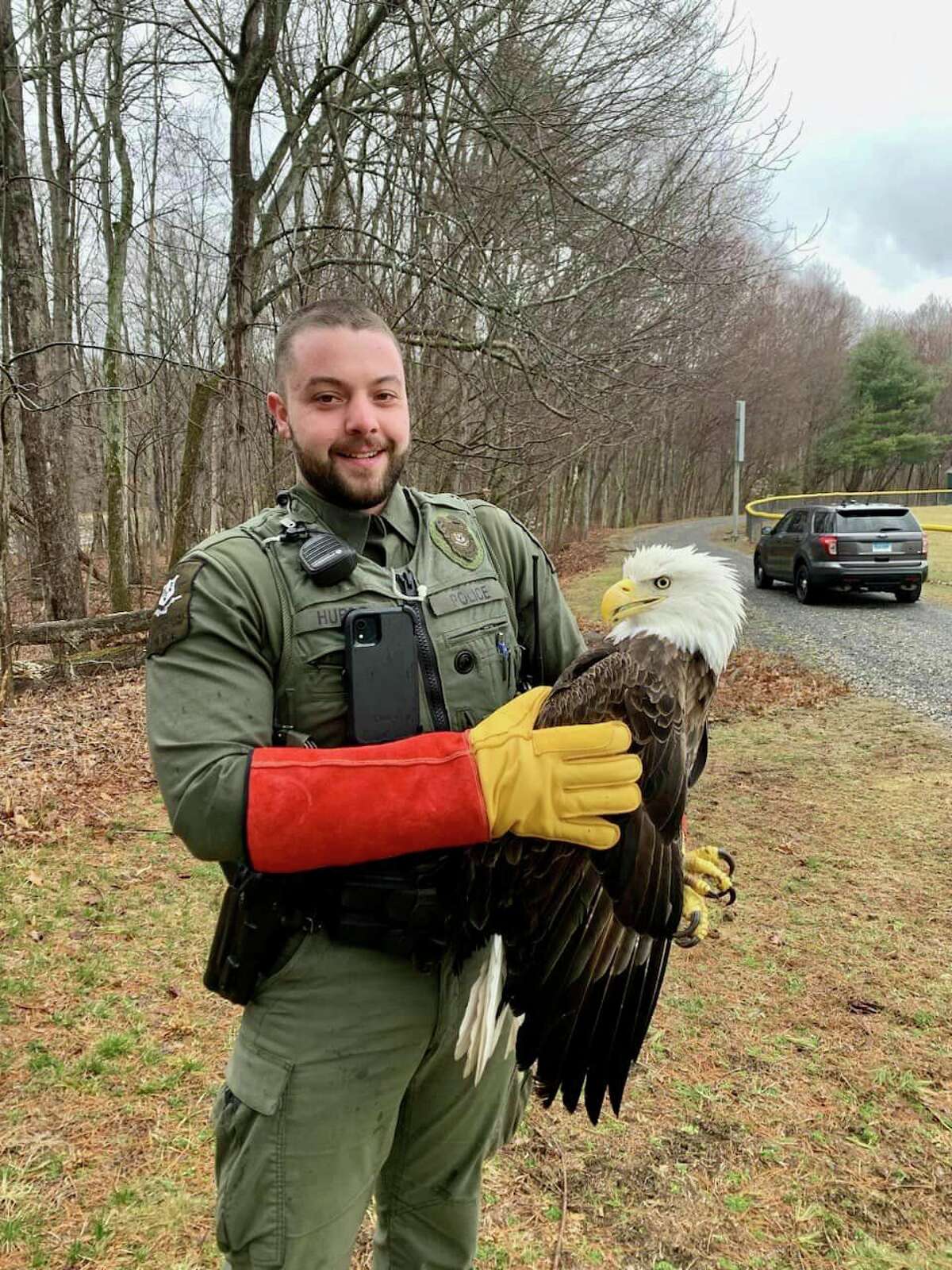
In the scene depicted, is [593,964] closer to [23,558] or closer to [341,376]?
[341,376]

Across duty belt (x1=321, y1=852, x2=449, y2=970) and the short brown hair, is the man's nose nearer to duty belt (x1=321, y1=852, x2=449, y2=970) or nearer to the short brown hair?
the short brown hair

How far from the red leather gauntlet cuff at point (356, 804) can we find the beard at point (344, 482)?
610mm

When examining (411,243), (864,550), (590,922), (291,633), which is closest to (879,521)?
(864,550)

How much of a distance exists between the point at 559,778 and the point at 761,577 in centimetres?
1656

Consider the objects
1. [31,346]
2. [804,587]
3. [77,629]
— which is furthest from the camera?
[804,587]

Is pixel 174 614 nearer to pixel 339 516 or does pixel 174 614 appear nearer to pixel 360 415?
pixel 339 516

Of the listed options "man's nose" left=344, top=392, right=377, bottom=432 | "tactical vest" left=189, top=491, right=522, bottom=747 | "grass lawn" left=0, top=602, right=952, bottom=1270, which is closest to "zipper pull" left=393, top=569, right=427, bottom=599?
"tactical vest" left=189, top=491, right=522, bottom=747

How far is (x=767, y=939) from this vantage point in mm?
4086

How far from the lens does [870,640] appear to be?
1116 centimetres

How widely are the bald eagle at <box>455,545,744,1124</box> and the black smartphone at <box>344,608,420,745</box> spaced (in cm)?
32

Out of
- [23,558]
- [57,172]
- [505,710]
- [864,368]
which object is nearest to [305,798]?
[505,710]

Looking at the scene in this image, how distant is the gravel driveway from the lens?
8719 mm

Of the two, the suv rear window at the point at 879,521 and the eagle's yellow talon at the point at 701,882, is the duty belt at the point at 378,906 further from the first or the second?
the suv rear window at the point at 879,521

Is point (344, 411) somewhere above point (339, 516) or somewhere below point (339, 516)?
above
